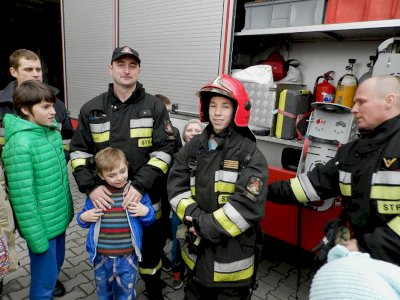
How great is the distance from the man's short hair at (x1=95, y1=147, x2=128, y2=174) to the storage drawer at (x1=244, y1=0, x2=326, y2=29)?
207cm

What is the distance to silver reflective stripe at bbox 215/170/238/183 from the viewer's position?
1694mm

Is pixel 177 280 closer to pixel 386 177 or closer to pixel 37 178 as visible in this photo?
pixel 37 178

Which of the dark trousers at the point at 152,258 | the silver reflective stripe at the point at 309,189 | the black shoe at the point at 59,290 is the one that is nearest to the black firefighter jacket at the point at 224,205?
the silver reflective stripe at the point at 309,189

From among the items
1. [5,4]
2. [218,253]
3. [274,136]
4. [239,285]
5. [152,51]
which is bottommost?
[239,285]

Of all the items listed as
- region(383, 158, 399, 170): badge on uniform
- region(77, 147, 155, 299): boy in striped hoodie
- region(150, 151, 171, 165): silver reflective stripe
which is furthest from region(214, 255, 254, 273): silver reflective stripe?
region(383, 158, 399, 170): badge on uniform

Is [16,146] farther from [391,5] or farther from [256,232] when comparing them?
[391,5]

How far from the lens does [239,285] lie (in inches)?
68.7

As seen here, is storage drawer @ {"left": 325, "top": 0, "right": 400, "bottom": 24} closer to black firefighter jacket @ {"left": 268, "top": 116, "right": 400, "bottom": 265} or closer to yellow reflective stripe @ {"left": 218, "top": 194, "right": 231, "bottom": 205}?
black firefighter jacket @ {"left": 268, "top": 116, "right": 400, "bottom": 265}

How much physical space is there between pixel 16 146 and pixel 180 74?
2.11 meters

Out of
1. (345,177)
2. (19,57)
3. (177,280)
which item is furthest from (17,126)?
(345,177)

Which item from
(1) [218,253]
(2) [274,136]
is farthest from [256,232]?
(2) [274,136]

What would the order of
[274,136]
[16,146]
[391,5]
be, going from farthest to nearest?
1. [274,136]
2. [391,5]
3. [16,146]

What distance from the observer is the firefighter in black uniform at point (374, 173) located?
1.40 meters

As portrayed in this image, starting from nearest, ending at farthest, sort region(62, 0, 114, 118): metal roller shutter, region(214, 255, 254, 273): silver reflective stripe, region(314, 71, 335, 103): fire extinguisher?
region(214, 255, 254, 273): silver reflective stripe → region(314, 71, 335, 103): fire extinguisher → region(62, 0, 114, 118): metal roller shutter
